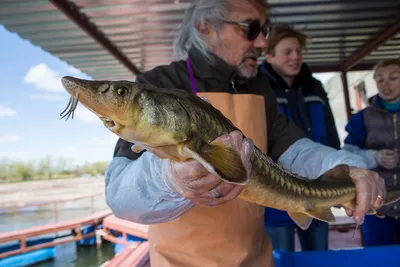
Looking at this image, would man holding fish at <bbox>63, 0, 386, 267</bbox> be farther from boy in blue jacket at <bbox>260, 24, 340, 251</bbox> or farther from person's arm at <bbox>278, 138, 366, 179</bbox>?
boy in blue jacket at <bbox>260, 24, 340, 251</bbox>

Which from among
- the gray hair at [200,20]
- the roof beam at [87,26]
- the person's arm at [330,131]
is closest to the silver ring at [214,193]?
the gray hair at [200,20]

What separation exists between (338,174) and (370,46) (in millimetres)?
5397

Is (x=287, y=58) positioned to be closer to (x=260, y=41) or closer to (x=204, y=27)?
(x=260, y=41)

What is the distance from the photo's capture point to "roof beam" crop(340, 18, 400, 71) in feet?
17.9

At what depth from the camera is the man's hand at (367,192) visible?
155 centimetres

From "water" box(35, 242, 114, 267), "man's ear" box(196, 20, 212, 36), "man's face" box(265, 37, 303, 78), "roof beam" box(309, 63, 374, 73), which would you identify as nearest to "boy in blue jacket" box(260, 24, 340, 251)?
"man's face" box(265, 37, 303, 78)

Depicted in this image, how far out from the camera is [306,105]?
2.98m

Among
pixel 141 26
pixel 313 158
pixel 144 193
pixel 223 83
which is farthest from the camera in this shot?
pixel 141 26

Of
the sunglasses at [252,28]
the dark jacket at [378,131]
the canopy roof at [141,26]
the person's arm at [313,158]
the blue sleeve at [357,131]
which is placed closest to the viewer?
the person's arm at [313,158]

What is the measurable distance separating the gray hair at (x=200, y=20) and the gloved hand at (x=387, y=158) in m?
1.54

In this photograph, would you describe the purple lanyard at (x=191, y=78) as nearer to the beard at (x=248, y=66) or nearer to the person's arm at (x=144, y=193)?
the beard at (x=248, y=66)

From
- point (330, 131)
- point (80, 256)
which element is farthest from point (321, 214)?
point (80, 256)

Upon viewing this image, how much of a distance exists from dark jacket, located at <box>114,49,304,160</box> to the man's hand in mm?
442

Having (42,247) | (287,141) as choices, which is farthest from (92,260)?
(287,141)
